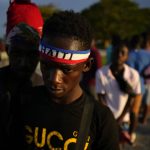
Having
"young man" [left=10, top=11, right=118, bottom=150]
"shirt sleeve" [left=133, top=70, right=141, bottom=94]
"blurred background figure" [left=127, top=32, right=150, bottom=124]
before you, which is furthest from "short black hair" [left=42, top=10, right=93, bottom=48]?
"blurred background figure" [left=127, top=32, right=150, bottom=124]

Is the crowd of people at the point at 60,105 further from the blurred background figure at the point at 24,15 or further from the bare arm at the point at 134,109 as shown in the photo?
the bare arm at the point at 134,109

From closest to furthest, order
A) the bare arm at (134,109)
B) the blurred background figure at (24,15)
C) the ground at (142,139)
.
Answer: the blurred background figure at (24,15) < the bare arm at (134,109) < the ground at (142,139)

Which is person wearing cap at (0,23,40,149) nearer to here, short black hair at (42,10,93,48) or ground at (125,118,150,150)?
short black hair at (42,10,93,48)

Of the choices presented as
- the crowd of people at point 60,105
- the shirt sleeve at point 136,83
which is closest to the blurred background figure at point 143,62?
the shirt sleeve at point 136,83

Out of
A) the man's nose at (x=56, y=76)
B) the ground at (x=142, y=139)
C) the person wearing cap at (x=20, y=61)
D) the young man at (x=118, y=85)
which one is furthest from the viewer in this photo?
the ground at (x=142, y=139)

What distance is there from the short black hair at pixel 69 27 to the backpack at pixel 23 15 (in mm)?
667

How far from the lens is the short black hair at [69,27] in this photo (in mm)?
2172

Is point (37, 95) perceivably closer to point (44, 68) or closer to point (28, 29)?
point (44, 68)

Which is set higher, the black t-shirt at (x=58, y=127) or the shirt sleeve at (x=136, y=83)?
the black t-shirt at (x=58, y=127)

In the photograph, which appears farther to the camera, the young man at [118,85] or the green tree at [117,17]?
the green tree at [117,17]

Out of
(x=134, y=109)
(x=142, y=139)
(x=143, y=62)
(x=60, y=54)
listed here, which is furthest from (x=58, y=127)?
(x=142, y=139)

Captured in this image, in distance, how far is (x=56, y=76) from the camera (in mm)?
2137

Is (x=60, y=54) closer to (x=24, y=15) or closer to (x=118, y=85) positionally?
(x=24, y=15)

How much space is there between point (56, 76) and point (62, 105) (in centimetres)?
19
